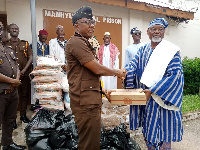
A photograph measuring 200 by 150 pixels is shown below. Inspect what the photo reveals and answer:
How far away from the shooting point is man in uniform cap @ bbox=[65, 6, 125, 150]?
2.13 m

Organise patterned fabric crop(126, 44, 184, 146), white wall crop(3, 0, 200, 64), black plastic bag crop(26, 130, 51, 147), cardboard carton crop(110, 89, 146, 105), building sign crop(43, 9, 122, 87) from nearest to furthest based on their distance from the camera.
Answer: cardboard carton crop(110, 89, 146, 105) → patterned fabric crop(126, 44, 184, 146) → black plastic bag crop(26, 130, 51, 147) → white wall crop(3, 0, 200, 64) → building sign crop(43, 9, 122, 87)

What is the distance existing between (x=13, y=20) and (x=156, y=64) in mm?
4147

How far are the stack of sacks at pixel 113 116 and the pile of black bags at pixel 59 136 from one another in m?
0.58

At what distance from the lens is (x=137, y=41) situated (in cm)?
576

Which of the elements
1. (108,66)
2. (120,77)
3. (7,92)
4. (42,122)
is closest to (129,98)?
(120,77)

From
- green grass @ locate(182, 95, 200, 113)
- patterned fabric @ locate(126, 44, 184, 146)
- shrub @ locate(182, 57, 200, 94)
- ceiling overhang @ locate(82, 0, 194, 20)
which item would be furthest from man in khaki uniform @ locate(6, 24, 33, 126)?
shrub @ locate(182, 57, 200, 94)

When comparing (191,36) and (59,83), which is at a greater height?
(191,36)

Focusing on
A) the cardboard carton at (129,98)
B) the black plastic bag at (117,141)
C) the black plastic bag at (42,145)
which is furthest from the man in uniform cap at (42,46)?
the cardboard carton at (129,98)

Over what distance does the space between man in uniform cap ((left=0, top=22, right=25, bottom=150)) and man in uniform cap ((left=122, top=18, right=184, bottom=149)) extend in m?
2.03

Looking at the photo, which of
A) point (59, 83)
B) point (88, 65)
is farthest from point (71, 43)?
point (59, 83)

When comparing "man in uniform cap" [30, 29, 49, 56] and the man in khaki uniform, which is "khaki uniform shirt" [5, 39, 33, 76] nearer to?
the man in khaki uniform

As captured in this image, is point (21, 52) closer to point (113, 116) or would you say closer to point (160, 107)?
point (113, 116)

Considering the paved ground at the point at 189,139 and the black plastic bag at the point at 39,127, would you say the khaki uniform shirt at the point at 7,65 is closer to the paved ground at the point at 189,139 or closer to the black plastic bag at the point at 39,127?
the black plastic bag at the point at 39,127

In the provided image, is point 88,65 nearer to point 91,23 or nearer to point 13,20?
point 91,23
